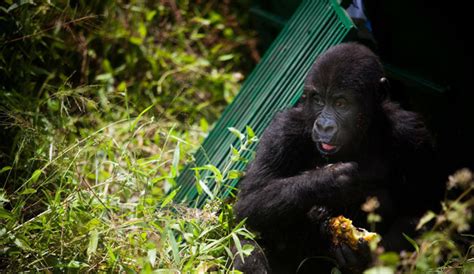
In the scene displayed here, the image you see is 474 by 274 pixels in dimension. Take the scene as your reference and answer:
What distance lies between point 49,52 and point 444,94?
3208 mm

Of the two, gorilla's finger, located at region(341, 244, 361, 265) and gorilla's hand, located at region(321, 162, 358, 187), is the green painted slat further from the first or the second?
gorilla's finger, located at region(341, 244, 361, 265)

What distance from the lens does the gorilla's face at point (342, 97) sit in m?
4.10

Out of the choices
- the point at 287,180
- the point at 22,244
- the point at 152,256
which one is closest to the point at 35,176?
the point at 22,244

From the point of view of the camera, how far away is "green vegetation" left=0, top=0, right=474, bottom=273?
380cm

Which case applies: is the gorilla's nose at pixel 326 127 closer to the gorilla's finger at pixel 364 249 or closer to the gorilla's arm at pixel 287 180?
the gorilla's arm at pixel 287 180

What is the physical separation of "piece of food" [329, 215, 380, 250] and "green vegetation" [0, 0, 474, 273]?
31 cm

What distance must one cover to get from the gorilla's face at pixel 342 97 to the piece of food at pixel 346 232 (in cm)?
40

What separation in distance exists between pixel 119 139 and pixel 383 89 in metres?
2.36

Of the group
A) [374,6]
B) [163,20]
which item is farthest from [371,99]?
[163,20]

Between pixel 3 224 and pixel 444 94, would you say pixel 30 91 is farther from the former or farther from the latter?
pixel 444 94

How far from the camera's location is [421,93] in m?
5.29

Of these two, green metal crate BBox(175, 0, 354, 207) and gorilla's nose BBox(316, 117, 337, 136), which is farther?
green metal crate BBox(175, 0, 354, 207)

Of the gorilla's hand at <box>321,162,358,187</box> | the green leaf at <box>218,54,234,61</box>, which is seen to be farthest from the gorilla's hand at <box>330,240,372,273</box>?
the green leaf at <box>218,54,234,61</box>

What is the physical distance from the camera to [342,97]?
13.6ft
